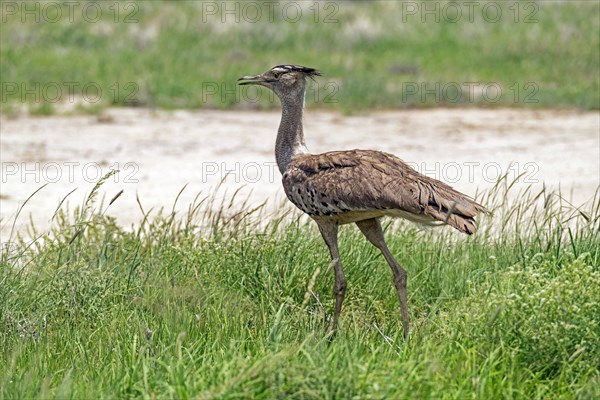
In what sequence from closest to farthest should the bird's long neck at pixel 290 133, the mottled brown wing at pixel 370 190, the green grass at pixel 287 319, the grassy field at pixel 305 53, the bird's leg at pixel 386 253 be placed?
the green grass at pixel 287 319 → the mottled brown wing at pixel 370 190 → the bird's leg at pixel 386 253 → the bird's long neck at pixel 290 133 → the grassy field at pixel 305 53

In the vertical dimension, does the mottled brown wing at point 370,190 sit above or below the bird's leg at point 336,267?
above

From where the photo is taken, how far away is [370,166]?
19.0ft

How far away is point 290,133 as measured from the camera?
254 inches

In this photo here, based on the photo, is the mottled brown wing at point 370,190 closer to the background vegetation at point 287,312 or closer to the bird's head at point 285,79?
the background vegetation at point 287,312

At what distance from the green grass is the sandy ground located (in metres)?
2.69

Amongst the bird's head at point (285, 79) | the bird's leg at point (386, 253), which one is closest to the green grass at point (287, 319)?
the bird's leg at point (386, 253)

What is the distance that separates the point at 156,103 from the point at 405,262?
831 cm

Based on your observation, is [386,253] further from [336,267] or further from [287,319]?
[287,319]

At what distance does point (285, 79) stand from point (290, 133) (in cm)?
32

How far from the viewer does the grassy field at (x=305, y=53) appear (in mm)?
14820

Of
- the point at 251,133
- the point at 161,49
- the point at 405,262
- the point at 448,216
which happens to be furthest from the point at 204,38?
the point at 448,216

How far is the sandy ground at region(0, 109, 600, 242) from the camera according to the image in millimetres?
10188

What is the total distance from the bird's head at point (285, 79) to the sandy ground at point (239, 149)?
2745 mm

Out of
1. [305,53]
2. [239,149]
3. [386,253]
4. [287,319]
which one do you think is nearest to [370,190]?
[386,253]
